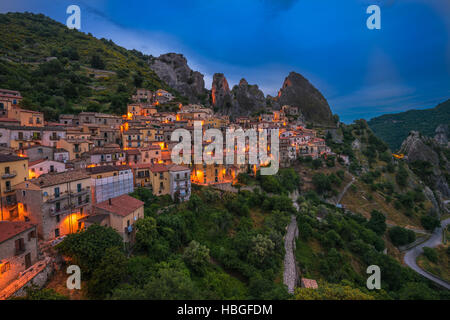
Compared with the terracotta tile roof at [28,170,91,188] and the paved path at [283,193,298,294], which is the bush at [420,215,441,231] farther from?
the terracotta tile roof at [28,170,91,188]

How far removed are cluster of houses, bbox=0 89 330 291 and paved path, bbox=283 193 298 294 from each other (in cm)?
1357

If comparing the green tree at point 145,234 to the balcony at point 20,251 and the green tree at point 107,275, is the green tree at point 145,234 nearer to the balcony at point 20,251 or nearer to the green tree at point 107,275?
the green tree at point 107,275

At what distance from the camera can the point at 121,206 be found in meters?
19.7

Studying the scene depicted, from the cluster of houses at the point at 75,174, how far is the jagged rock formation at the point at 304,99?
60.4 meters

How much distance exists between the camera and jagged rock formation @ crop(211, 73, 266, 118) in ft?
273

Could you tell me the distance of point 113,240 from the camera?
1552 cm

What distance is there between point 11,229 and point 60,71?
2475 inches

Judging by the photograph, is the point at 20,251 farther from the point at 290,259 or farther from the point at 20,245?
the point at 290,259

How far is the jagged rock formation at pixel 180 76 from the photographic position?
287 ft

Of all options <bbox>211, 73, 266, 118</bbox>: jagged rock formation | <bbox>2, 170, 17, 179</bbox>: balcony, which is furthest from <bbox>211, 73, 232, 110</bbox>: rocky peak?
<bbox>2, 170, 17, 179</bbox>: balcony

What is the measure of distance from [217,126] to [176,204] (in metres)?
30.8

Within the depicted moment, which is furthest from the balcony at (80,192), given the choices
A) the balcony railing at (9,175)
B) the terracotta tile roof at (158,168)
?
the terracotta tile roof at (158,168)
